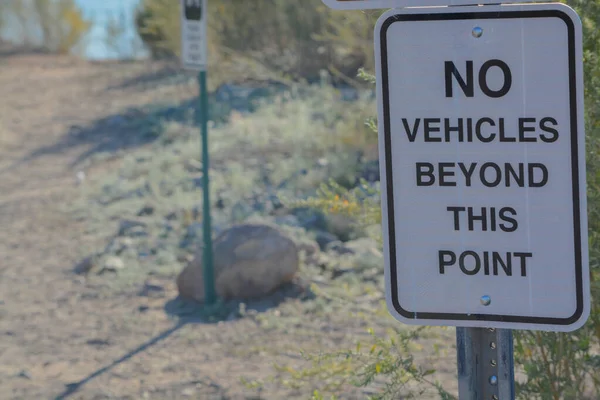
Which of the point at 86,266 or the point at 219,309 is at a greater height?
the point at 86,266

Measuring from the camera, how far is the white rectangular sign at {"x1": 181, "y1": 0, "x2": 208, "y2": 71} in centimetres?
657

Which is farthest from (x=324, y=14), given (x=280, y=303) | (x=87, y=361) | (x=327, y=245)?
(x=87, y=361)

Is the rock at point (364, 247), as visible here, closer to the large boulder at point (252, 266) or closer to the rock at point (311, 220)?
the rock at point (311, 220)

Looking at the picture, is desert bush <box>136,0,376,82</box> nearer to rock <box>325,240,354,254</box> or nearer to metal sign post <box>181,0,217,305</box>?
rock <box>325,240,354,254</box>

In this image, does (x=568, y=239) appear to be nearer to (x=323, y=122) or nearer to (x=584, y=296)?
(x=584, y=296)

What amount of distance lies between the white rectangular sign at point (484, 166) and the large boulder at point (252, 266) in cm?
469

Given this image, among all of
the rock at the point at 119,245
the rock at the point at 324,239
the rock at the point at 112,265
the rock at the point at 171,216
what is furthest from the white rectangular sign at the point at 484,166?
the rock at the point at 171,216

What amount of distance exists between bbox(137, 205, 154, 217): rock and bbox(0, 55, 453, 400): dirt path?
538mm

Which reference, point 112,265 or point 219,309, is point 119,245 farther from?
point 219,309

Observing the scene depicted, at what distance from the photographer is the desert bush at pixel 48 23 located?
21.2 m

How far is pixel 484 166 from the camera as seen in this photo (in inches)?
77.5

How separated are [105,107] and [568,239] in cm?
1312

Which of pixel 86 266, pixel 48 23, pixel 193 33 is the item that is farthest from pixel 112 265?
pixel 48 23

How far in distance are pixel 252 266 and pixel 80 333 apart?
1.25 m
